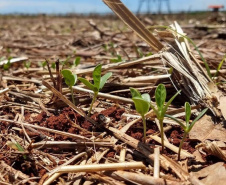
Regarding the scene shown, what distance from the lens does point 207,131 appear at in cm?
126

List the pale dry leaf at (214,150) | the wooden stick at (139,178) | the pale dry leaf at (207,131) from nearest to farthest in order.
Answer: the wooden stick at (139,178) < the pale dry leaf at (214,150) < the pale dry leaf at (207,131)

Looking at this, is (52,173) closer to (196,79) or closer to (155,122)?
(155,122)

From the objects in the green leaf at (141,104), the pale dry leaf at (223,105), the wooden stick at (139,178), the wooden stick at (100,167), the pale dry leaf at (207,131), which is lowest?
the wooden stick at (139,178)

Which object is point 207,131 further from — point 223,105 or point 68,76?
point 68,76

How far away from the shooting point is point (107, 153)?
1.18 meters

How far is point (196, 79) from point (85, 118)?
0.57m

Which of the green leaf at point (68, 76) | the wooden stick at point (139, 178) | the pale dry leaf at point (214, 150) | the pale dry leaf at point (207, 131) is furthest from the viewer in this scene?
the green leaf at point (68, 76)

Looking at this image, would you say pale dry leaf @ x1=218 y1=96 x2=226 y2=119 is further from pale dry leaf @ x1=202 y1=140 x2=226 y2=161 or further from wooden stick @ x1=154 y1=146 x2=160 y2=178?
wooden stick @ x1=154 y1=146 x2=160 y2=178

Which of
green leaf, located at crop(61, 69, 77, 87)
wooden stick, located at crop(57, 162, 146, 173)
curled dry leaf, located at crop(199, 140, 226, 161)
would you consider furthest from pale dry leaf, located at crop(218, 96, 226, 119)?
green leaf, located at crop(61, 69, 77, 87)

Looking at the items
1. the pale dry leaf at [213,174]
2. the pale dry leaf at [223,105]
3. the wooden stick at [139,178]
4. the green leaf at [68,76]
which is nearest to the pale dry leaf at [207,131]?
the pale dry leaf at [223,105]

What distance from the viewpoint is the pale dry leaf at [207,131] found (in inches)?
48.2

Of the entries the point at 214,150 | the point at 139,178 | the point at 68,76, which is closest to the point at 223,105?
the point at 214,150

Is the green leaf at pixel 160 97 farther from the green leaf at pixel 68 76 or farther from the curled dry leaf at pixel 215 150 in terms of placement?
the green leaf at pixel 68 76

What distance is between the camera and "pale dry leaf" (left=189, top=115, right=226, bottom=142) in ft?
4.02
